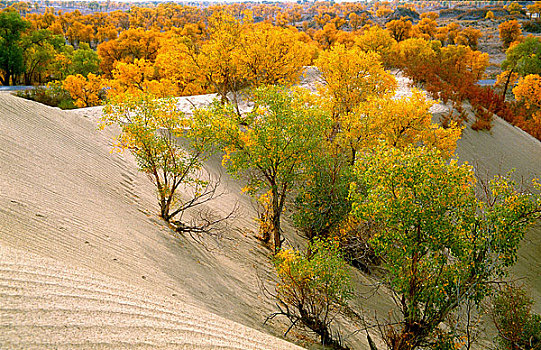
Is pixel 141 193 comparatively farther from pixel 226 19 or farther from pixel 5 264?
pixel 226 19

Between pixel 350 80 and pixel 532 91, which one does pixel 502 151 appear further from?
pixel 350 80

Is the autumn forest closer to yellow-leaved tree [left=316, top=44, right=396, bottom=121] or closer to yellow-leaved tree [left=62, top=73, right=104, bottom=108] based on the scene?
yellow-leaved tree [left=316, top=44, right=396, bottom=121]

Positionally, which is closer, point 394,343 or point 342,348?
point 394,343

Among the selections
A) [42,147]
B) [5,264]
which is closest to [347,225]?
[5,264]

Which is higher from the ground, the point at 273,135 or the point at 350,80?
the point at 350,80

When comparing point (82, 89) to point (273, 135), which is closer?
point (273, 135)

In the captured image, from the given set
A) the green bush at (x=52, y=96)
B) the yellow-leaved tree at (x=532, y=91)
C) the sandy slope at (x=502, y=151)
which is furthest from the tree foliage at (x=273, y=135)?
the yellow-leaved tree at (x=532, y=91)

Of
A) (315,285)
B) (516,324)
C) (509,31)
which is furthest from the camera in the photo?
(509,31)

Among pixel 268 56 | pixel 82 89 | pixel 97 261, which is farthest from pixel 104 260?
pixel 82 89

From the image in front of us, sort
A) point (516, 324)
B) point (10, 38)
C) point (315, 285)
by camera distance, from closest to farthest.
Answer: point (315, 285), point (516, 324), point (10, 38)
